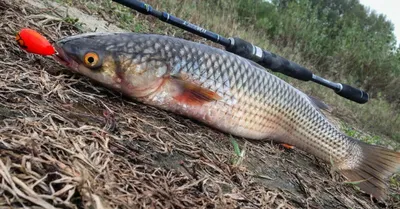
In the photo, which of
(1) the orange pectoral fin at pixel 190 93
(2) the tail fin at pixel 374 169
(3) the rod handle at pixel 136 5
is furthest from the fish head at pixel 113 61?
(2) the tail fin at pixel 374 169

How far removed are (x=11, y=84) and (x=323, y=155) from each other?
2.39 meters

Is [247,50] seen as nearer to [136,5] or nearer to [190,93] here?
[136,5]

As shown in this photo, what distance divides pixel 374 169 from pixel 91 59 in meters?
2.20

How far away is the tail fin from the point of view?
3.32 metres

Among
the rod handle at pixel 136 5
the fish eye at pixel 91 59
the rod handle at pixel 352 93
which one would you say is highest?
the rod handle at pixel 136 5

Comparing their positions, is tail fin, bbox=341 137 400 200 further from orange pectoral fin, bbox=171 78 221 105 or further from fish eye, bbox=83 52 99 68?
fish eye, bbox=83 52 99 68

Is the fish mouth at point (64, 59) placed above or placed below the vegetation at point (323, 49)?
below

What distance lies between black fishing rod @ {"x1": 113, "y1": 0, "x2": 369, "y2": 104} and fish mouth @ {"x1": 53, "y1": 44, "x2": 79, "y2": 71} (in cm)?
111

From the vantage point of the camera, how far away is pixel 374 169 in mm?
3428

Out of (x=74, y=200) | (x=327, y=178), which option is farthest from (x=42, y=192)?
(x=327, y=178)

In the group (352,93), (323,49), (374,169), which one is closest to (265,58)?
(352,93)

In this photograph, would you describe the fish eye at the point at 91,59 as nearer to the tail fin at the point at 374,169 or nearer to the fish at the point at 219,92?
the fish at the point at 219,92

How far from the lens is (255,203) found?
2160mm

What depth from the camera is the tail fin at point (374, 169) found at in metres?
3.32
